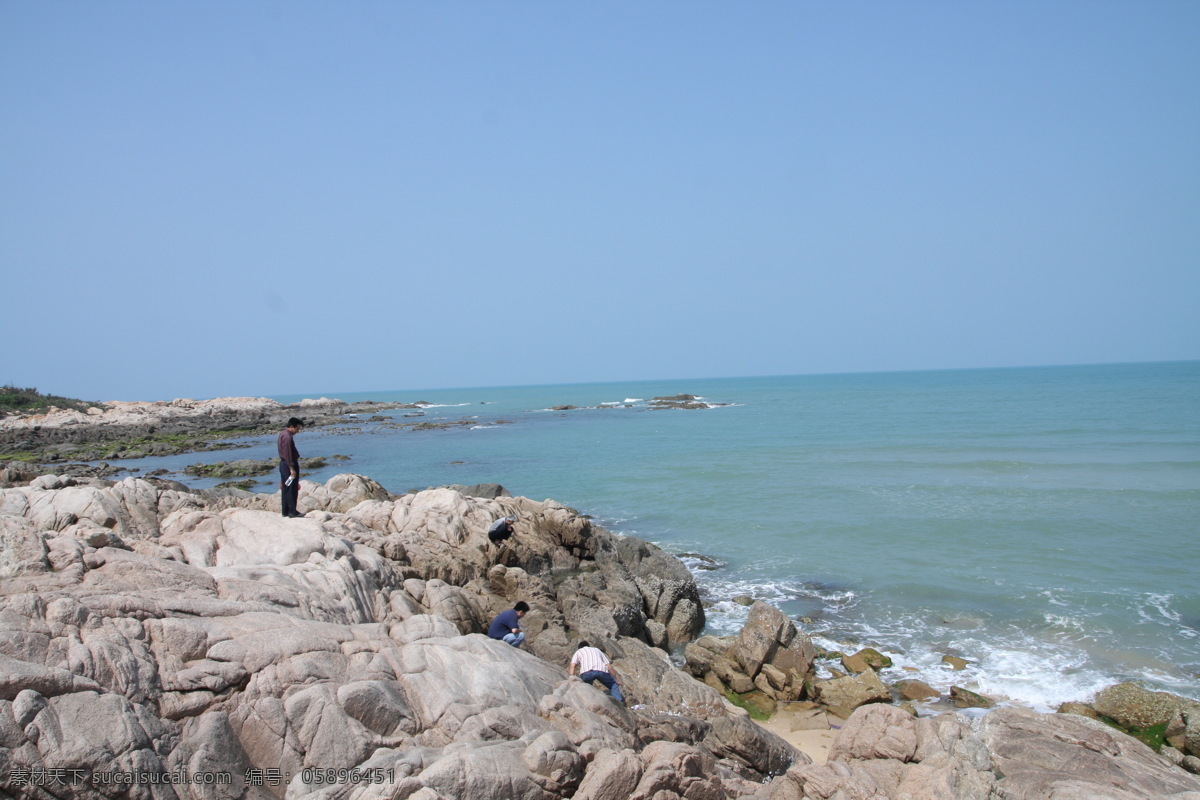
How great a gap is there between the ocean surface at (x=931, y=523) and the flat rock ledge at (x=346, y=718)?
5.80 meters

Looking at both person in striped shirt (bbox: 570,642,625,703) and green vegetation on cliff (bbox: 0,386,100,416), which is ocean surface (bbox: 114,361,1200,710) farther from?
green vegetation on cliff (bbox: 0,386,100,416)

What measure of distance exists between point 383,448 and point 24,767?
162 feet

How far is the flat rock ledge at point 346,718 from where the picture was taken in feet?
22.0

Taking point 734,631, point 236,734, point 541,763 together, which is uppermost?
→ point 236,734

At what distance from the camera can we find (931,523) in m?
24.7

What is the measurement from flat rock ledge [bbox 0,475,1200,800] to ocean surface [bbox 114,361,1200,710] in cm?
580

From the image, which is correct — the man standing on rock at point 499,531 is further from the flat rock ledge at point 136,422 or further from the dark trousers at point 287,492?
the flat rock ledge at point 136,422

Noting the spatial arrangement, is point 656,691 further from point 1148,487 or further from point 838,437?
point 838,437

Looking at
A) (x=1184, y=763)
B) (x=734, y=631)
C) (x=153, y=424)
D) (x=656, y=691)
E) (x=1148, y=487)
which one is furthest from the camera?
(x=153, y=424)

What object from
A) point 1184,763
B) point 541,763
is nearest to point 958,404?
point 1184,763

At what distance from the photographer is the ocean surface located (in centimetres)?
1502

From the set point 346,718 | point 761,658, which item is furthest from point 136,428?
point 346,718

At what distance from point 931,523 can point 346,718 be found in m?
22.4

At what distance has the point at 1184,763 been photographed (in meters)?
10.3
